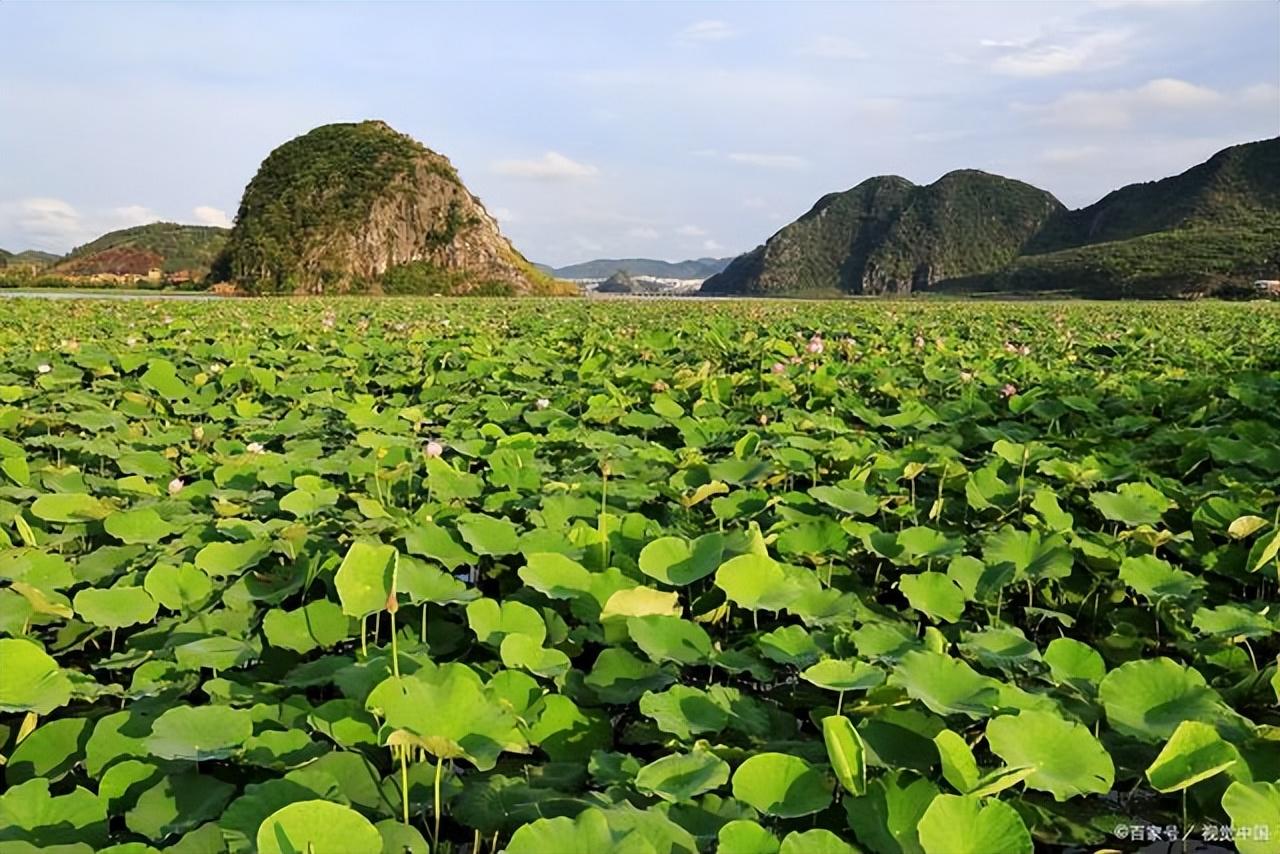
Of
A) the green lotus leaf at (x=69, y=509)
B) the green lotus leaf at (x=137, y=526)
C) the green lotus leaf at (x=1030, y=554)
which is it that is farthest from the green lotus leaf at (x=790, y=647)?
the green lotus leaf at (x=69, y=509)

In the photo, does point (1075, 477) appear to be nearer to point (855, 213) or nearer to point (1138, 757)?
point (1138, 757)

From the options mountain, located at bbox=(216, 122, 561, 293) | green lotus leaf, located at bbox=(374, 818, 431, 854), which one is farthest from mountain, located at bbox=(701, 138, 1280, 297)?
green lotus leaf, located at bbox=(374, 818, 431, 854)

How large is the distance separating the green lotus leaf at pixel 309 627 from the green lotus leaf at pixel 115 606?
21 cm

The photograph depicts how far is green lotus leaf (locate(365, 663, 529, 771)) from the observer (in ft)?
2.82

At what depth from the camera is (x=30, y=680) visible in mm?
1028

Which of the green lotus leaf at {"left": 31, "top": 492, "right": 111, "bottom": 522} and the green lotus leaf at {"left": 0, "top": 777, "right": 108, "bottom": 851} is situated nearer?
the green lotus leaf at {"left": 0, "top": 777, "right": 108, "bottom": 851}

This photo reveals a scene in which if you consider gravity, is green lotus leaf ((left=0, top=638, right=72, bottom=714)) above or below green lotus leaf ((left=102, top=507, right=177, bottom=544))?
below

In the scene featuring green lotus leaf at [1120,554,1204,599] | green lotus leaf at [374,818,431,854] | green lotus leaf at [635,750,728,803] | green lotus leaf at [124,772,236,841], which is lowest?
green lotus leaf at [124,772,236,841]

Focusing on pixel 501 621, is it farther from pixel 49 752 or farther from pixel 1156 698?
pixel 1156 698

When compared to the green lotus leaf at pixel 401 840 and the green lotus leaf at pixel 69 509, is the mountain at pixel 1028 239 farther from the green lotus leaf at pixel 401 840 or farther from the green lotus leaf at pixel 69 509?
the green lotus leaf at pixel 401 840

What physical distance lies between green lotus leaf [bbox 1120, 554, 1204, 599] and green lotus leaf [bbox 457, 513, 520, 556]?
105 cm

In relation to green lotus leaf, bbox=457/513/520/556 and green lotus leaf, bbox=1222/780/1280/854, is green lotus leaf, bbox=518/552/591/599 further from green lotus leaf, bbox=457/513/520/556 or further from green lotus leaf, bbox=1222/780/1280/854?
green lotus leaf, bbox=1222/780/1280/854

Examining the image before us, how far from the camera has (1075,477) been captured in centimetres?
199

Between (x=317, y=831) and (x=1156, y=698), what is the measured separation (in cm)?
98
